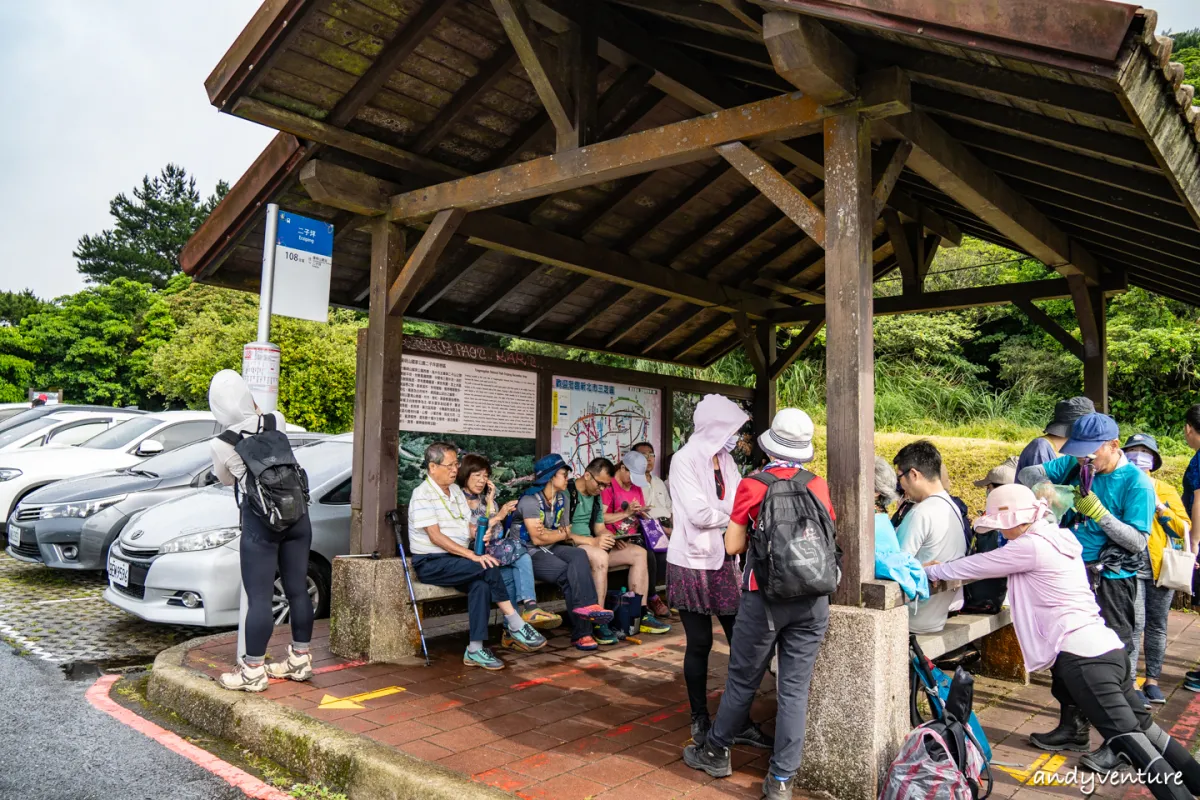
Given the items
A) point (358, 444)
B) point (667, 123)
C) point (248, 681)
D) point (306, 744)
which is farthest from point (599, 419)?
point (306, 744)

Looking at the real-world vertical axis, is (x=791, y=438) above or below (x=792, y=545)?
above

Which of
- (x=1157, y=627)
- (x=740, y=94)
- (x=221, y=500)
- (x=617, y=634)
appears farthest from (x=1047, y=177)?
(x=221, y=500)

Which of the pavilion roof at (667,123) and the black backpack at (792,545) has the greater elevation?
the pavilion roof at (667,123)

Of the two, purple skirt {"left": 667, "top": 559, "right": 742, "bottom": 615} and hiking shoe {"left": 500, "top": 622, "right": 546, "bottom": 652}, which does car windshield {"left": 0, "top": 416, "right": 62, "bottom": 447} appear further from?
purple skirt {"left": 667, "top": 559, "right": 742, "bottom": 615}

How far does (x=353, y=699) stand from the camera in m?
4.88

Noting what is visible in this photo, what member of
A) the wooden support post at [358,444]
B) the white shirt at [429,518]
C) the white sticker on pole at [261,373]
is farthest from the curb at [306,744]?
the white sticker on pole at [261,373]

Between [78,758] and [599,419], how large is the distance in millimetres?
5222

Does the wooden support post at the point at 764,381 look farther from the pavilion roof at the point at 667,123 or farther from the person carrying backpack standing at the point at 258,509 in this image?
the person carrying backpack standing at the point at 258,509

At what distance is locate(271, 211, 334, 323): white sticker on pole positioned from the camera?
5.68m

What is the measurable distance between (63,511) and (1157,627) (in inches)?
377

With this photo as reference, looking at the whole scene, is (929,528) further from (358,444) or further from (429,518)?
(358,444)

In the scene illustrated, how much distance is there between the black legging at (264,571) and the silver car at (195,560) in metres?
1.10

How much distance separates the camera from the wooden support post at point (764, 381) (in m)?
10.0

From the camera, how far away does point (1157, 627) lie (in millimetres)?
5156
